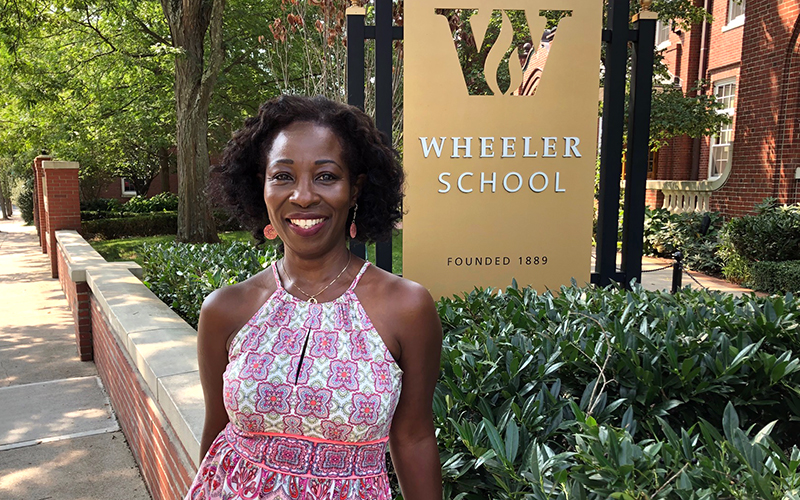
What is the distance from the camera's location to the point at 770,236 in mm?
9875

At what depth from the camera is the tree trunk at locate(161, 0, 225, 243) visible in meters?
12.4

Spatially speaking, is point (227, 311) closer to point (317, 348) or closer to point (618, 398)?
point (317, 348)

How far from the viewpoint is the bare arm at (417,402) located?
1490 mm

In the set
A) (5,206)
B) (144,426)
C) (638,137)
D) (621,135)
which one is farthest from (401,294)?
(5,206)

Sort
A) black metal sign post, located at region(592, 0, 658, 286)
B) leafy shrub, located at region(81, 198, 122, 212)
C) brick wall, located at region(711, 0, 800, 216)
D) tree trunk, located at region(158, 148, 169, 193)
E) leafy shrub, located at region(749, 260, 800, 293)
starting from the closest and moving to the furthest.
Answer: black metal sign post, located at region(592, 0, 658, 286) < leafy shrub, located at region(749, 260, 800, 293) < brick wall, located at region(711, 0, 800, 216) < leafy shrub, located at region(81, 198, 122, 212) < tree trunk, located at region(158, 148, 169, 193)

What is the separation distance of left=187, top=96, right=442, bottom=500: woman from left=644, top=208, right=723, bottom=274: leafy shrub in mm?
10327

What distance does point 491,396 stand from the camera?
2.15m

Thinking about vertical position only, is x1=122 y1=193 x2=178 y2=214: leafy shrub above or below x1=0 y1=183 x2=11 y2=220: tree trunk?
above

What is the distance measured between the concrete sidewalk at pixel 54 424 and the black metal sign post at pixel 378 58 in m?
2.12

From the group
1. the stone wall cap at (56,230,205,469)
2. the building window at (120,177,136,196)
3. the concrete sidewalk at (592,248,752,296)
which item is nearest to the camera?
the stone wall cap at (56,230,205,469)

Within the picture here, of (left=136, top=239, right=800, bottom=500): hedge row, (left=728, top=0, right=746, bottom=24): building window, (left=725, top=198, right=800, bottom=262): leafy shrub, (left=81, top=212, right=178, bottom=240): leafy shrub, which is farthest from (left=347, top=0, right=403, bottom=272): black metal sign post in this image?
(left=81, top=212, right=178, bottom=240): leafy shrub

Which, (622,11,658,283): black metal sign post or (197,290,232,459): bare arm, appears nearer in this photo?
(197,290,232,459): bare arm

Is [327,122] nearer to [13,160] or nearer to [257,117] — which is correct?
[257,117]

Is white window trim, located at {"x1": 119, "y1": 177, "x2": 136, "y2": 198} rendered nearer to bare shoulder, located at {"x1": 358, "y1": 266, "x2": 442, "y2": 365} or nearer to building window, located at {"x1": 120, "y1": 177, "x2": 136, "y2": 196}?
building window, located at {"x1": 120, "y1": 177, "x2": 136, "y2": 196}
